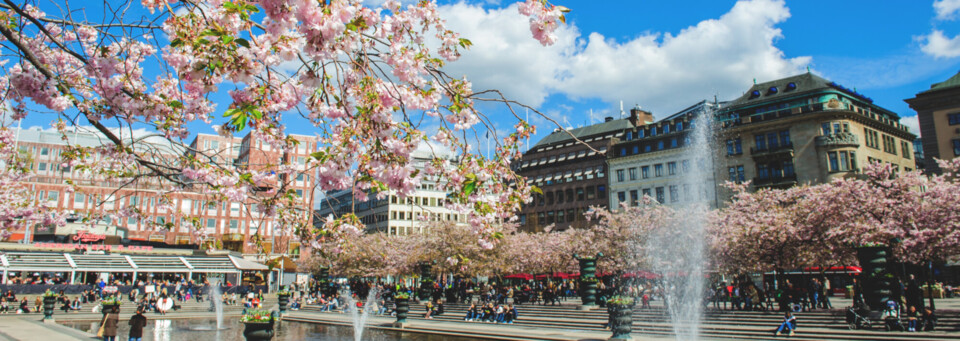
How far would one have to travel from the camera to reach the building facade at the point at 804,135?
5753 centimetres

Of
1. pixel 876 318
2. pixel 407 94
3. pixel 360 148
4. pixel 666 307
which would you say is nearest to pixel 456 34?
pixel 407 94

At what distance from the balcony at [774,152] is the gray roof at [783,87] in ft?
20.0

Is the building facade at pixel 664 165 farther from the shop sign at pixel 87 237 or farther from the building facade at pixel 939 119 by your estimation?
the shop sign at pixel 87 237

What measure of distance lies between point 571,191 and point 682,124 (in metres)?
18.4

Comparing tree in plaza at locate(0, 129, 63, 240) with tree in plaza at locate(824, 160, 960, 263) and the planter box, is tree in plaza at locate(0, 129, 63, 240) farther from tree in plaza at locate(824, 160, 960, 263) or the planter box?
tree in plaza at locate(824, 160, 960, 263)

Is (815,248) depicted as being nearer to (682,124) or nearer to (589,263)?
(589,263)

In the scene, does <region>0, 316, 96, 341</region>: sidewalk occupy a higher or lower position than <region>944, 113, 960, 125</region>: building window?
lower

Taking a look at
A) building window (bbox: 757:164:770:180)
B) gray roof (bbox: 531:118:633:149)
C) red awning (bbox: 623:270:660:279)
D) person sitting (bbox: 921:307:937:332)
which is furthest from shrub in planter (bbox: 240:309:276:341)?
Answer: gray roof (bbox: 531:118:633:149)

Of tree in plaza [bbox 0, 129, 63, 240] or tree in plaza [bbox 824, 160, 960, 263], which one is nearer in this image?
tree in plaza [bbox 0, 129, 63, 240]

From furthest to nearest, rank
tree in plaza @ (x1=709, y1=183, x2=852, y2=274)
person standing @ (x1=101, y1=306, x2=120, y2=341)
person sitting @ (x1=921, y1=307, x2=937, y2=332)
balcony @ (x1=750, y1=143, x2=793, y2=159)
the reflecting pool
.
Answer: balcony @ (x1=750, y1=143, x2=793, y2=159)
tree in plaza @ (x1=709, y1=183, x2=852, y2=274)
the reflecting pool
person sitting @ (x1=921, y1=307, x2=937, y2=332)
person standing @ (x1=101, y1=306, x2=120, y2=341)

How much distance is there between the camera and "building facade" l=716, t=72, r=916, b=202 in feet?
189

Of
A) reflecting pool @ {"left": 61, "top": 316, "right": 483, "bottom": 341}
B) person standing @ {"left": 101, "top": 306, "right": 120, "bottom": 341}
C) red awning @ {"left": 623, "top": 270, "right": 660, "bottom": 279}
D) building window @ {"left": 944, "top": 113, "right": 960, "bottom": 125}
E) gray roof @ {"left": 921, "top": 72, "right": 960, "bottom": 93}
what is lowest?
reflecting pool @ {"left": 61, "top": 316, "right": 483, "bottom": 341}

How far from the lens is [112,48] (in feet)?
22.6

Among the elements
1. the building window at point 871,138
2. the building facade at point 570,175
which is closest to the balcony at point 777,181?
the building window at point 871,138
